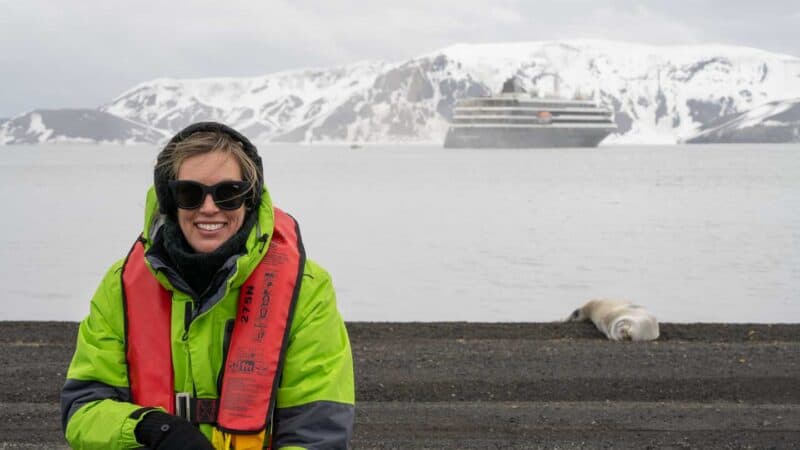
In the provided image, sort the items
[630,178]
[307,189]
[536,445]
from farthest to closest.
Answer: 1. [630,178]
2. [307,189]
3. [536,445]

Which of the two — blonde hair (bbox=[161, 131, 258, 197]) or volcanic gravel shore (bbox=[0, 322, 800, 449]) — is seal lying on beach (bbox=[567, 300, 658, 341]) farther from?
blonde hair (bbox=[161, 131, 258, 197])

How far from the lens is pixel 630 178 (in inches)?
2783

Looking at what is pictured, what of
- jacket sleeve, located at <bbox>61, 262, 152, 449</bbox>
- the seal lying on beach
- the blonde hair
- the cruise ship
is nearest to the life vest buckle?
jacket sleeve, located at <bbox>61, 262, 152, 449</bbox>

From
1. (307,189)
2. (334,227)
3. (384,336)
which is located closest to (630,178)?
(307,189)

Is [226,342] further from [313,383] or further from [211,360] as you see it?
[313,383]

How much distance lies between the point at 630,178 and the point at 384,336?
205 ft

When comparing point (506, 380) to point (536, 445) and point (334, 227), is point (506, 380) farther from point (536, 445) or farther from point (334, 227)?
point (334, 227)

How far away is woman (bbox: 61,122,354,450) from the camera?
236 centimetres

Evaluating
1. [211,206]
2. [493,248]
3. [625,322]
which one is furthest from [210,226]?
[493,248]

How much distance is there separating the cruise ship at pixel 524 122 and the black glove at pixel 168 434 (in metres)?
111

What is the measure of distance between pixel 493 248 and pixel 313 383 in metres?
23.4

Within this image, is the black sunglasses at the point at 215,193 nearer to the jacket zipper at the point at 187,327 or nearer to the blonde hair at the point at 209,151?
the blonde hair at the point at 209,151

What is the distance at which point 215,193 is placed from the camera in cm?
240

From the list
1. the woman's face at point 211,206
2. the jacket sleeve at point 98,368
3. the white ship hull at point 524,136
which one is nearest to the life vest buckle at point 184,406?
the jacket sleeve at point 98,368
